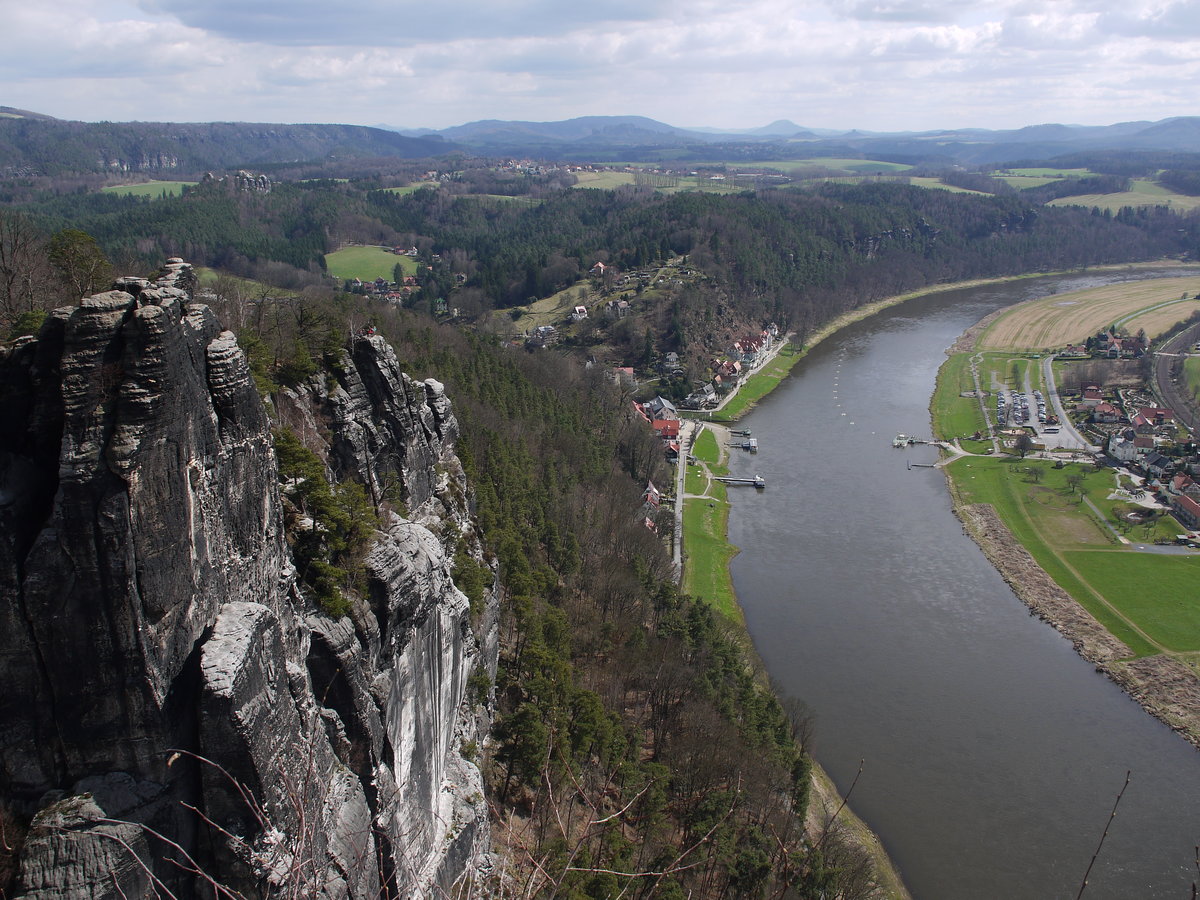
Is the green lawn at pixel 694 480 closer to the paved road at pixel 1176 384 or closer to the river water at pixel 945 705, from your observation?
the river water at pixel 945 705

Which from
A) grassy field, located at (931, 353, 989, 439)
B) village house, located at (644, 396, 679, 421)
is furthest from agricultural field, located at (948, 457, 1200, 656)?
village house, located at (644, 396, 679, 421)

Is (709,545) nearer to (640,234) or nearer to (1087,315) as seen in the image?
(640,234)

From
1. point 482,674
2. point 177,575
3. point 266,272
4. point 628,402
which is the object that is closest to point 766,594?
point 482,674

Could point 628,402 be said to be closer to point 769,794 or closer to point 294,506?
point 769,794

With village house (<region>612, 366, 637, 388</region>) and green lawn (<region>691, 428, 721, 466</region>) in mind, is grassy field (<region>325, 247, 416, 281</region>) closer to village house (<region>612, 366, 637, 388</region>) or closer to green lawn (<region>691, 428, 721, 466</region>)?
village house (<region>612, 366, 637, 388</region>)

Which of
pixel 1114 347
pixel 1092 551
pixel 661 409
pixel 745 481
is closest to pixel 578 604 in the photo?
pixel 745 481

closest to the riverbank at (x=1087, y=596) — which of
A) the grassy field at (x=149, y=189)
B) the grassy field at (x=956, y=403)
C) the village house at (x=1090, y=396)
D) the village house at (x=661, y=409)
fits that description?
the grassy field at (x=956, y=403)
